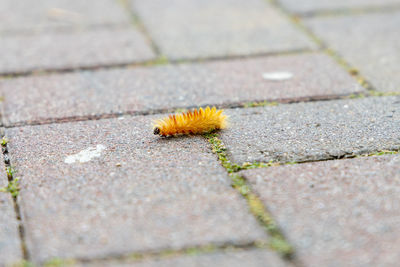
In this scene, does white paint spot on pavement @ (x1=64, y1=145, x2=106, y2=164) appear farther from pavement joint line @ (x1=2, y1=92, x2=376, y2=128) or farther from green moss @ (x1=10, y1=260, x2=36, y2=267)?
green moss @ (x1=10, y1=260, x2=36, y2=267)

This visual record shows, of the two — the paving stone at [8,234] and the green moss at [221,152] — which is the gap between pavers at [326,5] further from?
the paving stone at [8,234]

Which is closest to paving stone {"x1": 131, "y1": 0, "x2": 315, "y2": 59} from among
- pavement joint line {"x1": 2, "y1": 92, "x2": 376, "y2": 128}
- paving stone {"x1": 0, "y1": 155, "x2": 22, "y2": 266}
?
pavement joint line {"x1": 2, "y1": 92, "x2": 376, "y2": 128}

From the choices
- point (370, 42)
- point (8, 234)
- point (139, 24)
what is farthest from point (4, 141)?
point (370, 42)

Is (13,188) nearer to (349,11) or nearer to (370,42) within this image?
(370,42)

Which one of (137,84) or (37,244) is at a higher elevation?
(137,84)

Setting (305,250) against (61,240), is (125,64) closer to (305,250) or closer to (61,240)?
(61,240)

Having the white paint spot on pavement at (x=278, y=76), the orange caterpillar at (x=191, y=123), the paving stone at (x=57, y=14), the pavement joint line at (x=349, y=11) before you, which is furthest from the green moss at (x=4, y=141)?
the pavement joint line at (x=349, y=11)

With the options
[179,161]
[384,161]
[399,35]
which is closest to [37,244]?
[179,161]

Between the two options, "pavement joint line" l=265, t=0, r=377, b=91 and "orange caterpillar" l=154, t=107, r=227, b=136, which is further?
"pavement joint line" l=265, t=0, r=377, b=91
